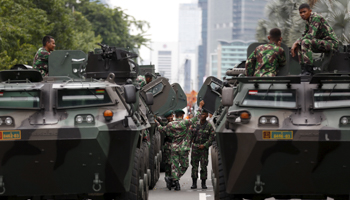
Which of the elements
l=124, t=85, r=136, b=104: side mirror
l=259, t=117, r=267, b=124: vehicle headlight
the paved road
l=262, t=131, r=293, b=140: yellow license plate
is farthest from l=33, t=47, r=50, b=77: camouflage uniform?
l=262, t=131, r=293, b=140: yellow license plate

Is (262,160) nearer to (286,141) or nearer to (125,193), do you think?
(286,141)

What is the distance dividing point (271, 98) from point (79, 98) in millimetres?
2744

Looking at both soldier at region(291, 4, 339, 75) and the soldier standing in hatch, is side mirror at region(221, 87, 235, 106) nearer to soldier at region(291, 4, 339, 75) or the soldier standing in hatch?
soldier at region(291, 4, 339, 75)

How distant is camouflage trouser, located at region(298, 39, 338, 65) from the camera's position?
10.8 m

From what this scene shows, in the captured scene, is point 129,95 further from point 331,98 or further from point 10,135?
point 331,98

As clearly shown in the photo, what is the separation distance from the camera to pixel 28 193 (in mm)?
9648

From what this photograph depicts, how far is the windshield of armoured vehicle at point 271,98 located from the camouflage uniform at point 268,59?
1.16m

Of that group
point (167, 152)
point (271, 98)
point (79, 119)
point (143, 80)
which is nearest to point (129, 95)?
point (79, 119)

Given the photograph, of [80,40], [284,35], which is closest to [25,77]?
[284,35]

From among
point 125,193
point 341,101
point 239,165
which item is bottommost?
point 125,193

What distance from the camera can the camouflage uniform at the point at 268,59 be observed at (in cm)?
1072

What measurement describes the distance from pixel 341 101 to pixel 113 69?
245 inches

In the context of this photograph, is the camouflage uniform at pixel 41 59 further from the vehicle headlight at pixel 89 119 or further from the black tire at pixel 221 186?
the black tire at pixel 221 186

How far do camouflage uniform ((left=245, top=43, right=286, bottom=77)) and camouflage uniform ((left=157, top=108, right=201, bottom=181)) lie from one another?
15.1ft
